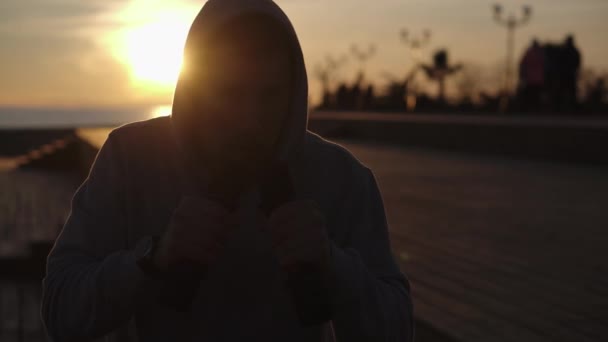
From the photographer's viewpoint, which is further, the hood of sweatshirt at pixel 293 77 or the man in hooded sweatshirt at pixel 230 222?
the hood of sweatshirt at pixel 293 77

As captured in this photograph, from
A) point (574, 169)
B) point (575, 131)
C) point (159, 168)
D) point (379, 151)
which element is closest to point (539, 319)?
point (159, 168)

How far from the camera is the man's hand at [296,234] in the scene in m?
1.41

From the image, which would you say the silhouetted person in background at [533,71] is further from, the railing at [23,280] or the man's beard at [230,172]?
the man's beard at [230,172]

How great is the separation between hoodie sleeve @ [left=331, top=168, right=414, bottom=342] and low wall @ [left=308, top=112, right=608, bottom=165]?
1341cm

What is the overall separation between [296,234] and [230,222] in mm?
127

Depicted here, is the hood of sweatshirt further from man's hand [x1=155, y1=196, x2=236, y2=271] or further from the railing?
the railing

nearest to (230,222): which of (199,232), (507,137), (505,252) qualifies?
(199,232)

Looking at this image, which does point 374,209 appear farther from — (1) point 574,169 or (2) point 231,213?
(1) point 574,169

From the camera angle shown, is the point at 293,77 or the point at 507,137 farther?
the point at 507,137

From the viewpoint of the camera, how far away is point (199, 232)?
54.3 inches

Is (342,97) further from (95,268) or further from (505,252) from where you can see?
(95,268)

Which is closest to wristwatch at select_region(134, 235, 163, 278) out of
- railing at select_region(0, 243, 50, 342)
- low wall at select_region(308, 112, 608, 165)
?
railing at select_region(0, 243, 50, 342)

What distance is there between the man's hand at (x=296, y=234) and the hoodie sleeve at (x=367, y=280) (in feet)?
0.39

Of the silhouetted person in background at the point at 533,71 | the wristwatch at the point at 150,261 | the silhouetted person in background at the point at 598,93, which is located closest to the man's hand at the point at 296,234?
the wristwatch at the point at 150,261
